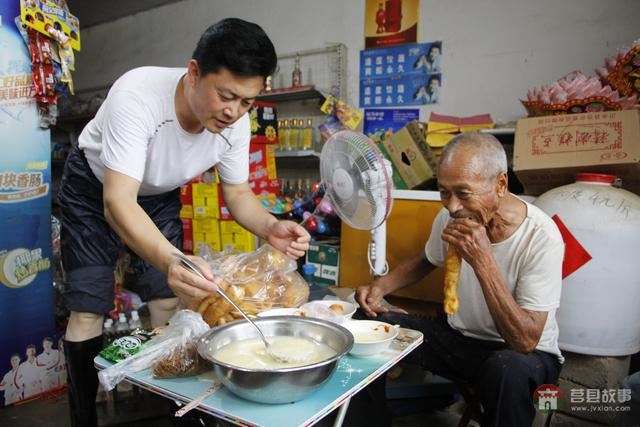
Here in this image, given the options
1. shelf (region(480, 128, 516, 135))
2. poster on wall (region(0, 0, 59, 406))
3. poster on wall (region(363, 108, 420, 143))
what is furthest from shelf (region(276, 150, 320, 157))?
poster on wall (region(0, 0, 59, 406))

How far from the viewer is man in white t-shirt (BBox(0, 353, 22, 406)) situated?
2.43 metres

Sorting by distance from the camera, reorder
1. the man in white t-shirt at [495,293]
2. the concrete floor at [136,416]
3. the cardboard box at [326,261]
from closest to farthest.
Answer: the man in white t-shirt at [495,293] → the concrete floor at [136,416] → the cardboard box at [326,261]

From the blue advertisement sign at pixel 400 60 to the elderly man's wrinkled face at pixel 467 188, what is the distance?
7.23 ft

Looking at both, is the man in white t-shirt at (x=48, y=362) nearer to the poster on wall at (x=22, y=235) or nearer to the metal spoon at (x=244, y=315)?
the poster on wall at (x=22, y=235)

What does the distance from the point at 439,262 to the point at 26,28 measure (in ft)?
8.31

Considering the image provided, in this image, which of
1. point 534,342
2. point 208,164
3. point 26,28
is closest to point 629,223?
point 534,342

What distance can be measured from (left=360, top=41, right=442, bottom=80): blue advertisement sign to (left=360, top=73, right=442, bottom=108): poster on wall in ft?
→ 0.14

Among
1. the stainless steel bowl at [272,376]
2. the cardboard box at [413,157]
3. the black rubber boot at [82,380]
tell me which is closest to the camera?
the stainless steel bowl at [272,376]

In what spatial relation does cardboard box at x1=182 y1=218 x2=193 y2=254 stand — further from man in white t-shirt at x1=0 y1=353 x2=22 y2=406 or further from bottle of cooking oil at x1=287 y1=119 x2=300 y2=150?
man in white t-shirt at x1=0 y1=353 x2=22 y2=406

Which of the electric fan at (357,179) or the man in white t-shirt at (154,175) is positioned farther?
the electric fan at (357,179)

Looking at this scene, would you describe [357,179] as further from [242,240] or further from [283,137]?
[283,137]

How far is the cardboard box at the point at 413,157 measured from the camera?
273 cm

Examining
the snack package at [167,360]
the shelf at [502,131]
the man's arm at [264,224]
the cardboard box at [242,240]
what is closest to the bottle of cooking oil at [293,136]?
the cardboard box at [242,240]

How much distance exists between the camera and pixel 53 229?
2.89 m
